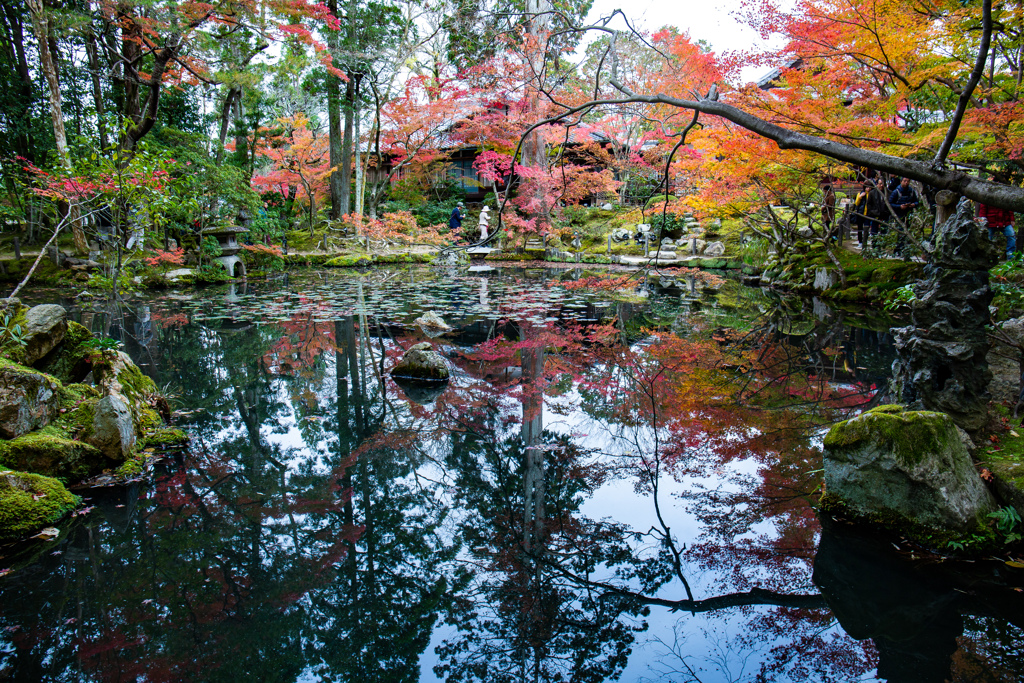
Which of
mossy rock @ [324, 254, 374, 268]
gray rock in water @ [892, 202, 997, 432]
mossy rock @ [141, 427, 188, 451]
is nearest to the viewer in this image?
gray rock in water @ [892, 202, 997, 432]

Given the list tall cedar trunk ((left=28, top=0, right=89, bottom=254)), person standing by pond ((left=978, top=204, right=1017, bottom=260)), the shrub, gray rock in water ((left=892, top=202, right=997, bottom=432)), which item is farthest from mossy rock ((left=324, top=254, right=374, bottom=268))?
gray rock in water ((left=892, top=202, right=997, bottom=432))

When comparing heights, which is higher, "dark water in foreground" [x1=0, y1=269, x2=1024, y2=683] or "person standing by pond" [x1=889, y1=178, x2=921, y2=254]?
"person standing by pond" [x1=889, y1=178, x2=921, y2=254]

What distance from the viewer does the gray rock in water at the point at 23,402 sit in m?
3.48

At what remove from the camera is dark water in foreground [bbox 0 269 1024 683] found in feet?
7.37

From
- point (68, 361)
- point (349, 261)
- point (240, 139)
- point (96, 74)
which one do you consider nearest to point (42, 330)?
point (68, 361)

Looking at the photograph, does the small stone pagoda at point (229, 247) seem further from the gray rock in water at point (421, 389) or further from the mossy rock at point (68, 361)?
the gray rock in water at point (421, 389)

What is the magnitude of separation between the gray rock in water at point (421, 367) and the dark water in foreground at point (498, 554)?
0.36 m

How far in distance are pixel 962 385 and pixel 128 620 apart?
4989mm

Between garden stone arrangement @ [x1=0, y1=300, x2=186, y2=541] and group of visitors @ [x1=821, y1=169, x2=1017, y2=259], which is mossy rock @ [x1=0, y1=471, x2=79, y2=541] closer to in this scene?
garden stone arrangement @ [x1=0, y1=300, x2=186, y2=541]

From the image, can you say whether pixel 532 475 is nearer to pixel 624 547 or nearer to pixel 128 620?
pixel 624 547

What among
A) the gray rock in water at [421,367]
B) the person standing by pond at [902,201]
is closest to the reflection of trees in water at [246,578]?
the gray rock in water at [421,367]

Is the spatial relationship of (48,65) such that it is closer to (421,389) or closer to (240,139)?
(240,139)

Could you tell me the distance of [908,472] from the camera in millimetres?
2910

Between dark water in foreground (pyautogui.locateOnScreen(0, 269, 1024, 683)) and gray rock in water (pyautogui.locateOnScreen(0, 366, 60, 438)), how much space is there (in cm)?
77
